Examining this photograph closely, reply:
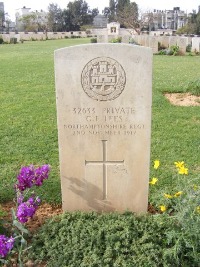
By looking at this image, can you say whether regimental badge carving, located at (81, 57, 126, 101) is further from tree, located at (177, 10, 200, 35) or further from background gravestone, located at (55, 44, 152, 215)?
tree, located at (177, 10, 200, 35)

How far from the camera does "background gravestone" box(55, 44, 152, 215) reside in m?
3.01

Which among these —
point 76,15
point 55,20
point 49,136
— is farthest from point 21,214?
point 76,15

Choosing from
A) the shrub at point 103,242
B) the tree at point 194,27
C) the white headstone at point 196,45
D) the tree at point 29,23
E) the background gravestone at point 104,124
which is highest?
the tree at point 29,23

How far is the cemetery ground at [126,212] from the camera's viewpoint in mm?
2854

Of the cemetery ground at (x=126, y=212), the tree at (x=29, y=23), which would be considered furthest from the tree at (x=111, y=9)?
the cemetery ground at (x=126, y=212)

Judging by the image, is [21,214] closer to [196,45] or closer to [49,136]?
[49,136]

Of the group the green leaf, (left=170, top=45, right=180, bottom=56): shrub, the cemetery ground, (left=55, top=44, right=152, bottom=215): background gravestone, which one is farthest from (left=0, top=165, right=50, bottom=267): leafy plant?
(left=170, top=45, right=180, bottom=56): shrub

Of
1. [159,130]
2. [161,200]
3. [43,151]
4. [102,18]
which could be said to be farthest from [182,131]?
[102,18]

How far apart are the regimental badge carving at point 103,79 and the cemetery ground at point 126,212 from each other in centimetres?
83

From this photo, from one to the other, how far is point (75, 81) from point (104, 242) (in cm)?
134

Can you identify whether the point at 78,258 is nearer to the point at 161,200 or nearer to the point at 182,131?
the point at 161,200

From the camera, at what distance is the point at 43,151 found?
17.3ft

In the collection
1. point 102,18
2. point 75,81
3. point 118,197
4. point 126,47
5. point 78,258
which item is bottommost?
point 78,258

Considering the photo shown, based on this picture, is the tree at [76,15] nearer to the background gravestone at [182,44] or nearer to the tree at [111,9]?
the tree at [111,9]
